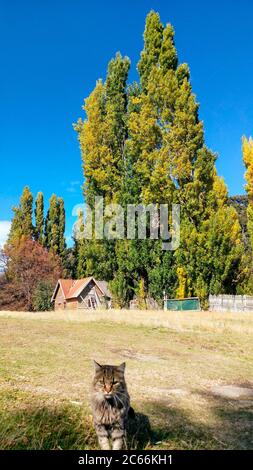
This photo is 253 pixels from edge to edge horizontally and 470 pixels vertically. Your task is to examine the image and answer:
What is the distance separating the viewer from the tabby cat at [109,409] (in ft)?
11.8

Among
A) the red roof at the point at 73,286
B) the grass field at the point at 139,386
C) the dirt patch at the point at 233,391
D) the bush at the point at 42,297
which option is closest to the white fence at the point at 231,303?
the grass field at the point at 139,386

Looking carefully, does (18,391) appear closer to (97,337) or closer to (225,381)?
(225,381)

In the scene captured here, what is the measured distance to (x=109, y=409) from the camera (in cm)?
362

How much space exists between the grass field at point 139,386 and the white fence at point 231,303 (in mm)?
10932

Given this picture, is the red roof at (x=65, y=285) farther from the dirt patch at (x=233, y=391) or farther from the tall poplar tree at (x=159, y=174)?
the dirt patch at (x=233, y=391)

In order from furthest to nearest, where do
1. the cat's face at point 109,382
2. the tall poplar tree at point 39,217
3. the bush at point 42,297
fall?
the tall poplar tree at point 39,217
the bush at point 42,297
the cat's face at point 109,382

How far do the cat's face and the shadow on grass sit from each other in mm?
792

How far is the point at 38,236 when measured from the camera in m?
52.8

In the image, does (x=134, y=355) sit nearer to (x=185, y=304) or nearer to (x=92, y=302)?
(x=185, y=304)

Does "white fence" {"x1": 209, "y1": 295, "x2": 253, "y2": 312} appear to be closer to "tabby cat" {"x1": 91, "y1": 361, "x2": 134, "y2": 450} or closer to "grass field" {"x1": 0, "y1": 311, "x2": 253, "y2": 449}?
"grass field" {"x1": 0, "y1": 311, "x2": 253, "y2": 449}

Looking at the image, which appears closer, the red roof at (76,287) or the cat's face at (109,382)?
the cat's face at (109,382)

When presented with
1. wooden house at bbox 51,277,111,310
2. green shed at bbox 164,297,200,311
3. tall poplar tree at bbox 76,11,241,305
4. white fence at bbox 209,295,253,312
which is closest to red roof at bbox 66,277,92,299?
wooden house at bbox 51,277,111,310

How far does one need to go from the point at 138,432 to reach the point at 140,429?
0.16 m
